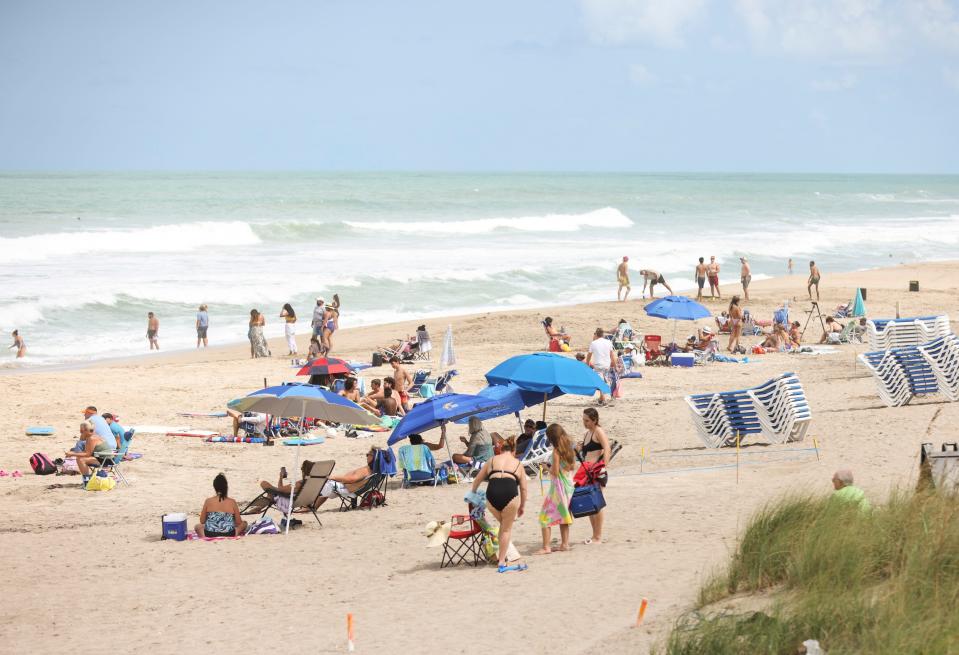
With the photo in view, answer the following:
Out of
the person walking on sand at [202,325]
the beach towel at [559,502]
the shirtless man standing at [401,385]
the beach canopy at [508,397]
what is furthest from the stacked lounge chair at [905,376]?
the person walking on sand at [202,325]

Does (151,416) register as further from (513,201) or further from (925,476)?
(513,201)

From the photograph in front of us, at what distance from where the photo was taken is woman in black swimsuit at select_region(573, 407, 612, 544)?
29.4ft

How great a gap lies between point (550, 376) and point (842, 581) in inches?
231

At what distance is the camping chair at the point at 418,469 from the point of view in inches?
479

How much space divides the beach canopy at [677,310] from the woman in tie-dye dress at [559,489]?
391 inches

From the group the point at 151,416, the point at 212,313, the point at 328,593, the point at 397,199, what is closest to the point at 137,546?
the point at 328,593

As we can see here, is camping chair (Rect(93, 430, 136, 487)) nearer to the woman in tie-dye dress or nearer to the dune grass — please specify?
the woman in tie-dye dress

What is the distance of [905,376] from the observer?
13.4 metres

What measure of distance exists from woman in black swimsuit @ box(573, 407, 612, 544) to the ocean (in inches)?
591

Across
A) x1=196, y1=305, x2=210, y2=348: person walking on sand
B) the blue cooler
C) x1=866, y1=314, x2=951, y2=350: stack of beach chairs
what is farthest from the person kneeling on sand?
x1=196, y1=305, x2=210, y2=348: person walking on sand

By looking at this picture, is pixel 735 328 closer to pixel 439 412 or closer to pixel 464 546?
pixel 439 412

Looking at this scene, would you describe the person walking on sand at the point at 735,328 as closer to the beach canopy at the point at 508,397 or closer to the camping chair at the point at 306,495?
the beach canopy at the point at 508,397

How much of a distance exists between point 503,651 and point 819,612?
1862mm

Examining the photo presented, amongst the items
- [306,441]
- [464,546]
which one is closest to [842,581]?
[464,546]
